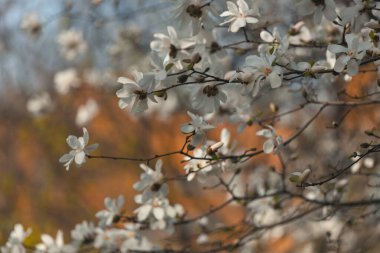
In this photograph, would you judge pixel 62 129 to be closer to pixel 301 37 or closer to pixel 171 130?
pixel 171 130

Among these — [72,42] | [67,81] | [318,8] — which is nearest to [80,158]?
[318,8]

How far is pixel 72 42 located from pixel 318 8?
3446 mm

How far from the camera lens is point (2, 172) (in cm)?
756

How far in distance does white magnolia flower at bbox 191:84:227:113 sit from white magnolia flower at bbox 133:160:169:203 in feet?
1.44

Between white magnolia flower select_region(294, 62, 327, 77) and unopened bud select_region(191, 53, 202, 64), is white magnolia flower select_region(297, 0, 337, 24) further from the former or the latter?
unopened bud select_region(191, 53, 202, 64)

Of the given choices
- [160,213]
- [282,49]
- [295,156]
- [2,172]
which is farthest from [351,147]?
[2,172]

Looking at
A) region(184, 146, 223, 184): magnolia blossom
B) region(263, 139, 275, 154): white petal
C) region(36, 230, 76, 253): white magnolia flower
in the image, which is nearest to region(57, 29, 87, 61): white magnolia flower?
region(36, 230, 76, 253): white magnolia flower

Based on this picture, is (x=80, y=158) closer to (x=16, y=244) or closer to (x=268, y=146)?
(x=268, y=146)

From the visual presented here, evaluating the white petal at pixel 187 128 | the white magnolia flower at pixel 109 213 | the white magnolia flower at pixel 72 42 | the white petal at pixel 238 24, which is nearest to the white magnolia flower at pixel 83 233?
the white magnolia flower at pixel 109 213

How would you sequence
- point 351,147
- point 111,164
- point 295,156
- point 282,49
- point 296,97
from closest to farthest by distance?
point 282,49 → point 295,156 → point 296,97 → point 351,147 → point 111,164

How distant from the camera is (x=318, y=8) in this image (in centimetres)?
165

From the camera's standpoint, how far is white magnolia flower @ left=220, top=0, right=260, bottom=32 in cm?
167

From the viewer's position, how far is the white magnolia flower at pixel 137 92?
160 centimetres

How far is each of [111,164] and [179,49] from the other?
566 centimetres
